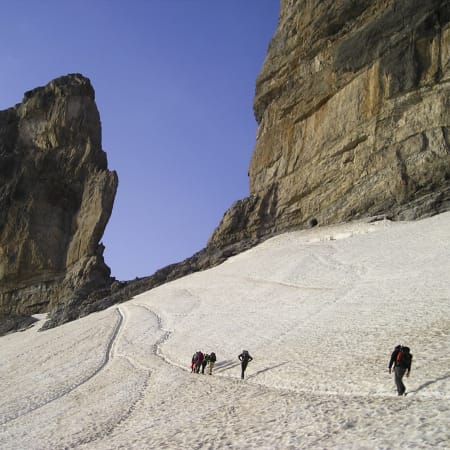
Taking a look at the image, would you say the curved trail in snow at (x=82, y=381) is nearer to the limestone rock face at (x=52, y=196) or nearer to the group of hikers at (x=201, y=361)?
the group of hikers at (x=201, y=361)

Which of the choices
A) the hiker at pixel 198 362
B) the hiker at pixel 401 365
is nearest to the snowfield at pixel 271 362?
the hiker at pixel 401 365

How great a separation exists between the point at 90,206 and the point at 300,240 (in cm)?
2911

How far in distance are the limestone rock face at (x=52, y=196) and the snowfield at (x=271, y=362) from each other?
22058 millimetres

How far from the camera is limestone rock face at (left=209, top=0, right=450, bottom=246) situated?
39094mm

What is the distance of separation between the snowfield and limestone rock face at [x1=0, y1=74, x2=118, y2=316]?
72.4 feet

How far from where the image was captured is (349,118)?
1796 inches

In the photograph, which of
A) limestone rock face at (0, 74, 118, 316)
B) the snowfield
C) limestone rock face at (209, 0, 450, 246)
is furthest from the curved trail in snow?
limestone rock face at (0, 74, 118, 316)

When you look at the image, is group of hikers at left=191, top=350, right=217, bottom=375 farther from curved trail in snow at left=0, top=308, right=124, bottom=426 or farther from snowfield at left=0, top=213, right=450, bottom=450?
curved trail in snow at left=0, top=308, right=124, bottom=426

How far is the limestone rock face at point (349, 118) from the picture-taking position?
39.1m

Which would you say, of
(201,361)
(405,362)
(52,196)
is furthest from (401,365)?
(52,196)

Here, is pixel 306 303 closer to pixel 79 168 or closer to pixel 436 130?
pixel 436 130

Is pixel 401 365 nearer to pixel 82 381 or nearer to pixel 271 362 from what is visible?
pixel 271 362

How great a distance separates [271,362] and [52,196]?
53.5 m

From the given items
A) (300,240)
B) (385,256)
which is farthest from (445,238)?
(300,240)
